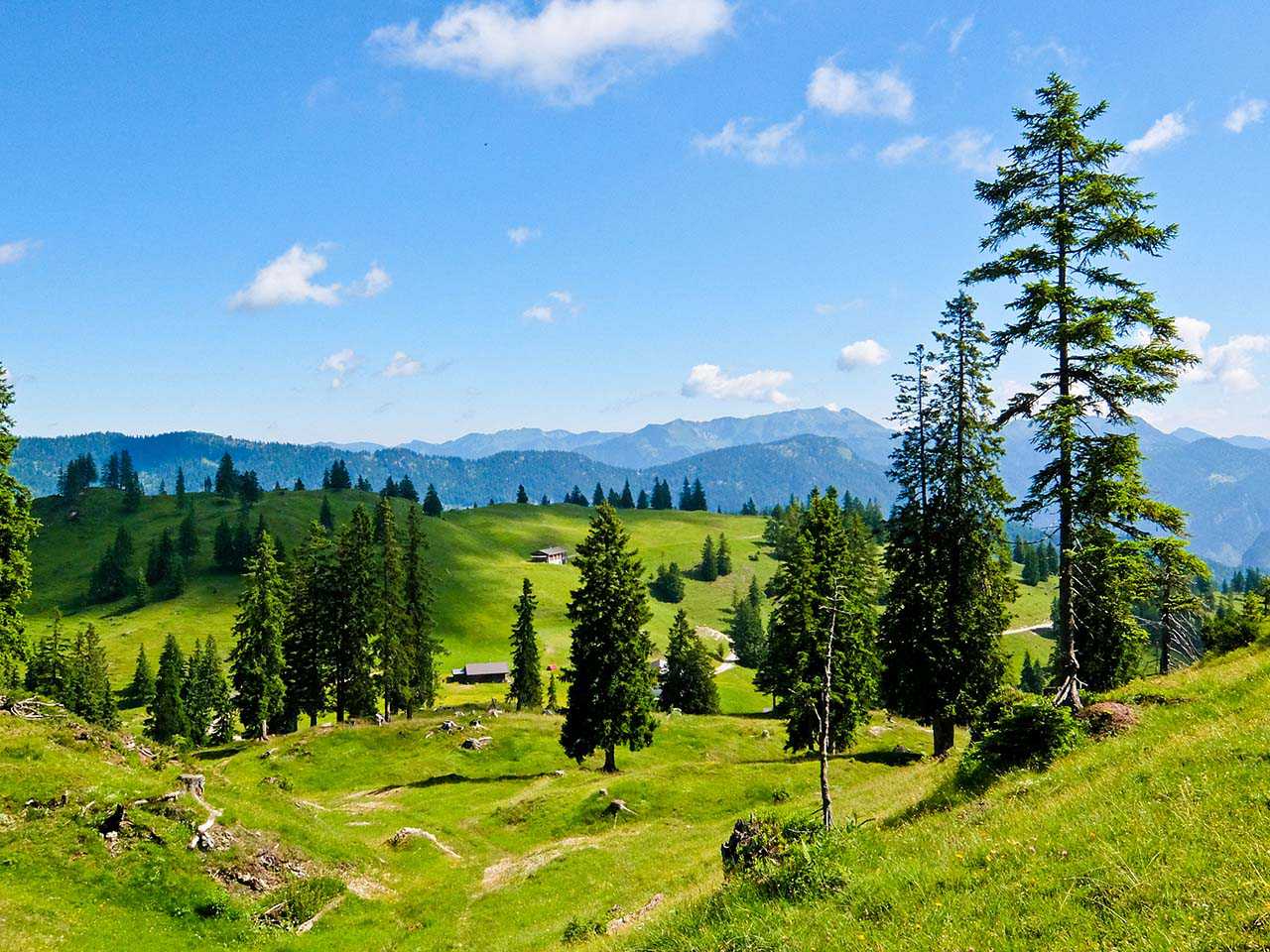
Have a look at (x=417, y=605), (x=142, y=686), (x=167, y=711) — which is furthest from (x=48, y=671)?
(x=142, y=686)

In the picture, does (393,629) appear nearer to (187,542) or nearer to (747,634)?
(747,634)

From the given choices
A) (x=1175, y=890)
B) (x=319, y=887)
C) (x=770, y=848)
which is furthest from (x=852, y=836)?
(x=319, y=887)

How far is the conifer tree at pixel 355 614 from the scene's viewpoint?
61938 millimetres

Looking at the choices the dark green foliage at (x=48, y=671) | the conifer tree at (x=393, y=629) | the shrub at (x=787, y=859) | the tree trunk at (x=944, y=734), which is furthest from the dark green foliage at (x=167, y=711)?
the shrub at (x=787, y=859)

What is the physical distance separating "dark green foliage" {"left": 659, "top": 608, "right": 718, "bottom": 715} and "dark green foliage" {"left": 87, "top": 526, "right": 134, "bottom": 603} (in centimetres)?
14656

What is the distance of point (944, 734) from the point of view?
35906 mm

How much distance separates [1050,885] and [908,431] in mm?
27949

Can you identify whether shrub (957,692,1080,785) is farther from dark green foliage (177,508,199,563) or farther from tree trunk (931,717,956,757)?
dark green foliage (177,508,199,563)

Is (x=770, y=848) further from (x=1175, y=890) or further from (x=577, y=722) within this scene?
(x=577, y=722)

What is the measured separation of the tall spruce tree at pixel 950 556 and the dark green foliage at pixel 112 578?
633ft

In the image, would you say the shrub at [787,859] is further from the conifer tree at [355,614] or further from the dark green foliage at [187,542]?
the dark green foliage at [187,542]

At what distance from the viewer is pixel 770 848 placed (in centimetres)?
1584

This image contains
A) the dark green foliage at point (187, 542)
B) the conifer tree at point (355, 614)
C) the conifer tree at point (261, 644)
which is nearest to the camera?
the conifer tree at point (261, 644)

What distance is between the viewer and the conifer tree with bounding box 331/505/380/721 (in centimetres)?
6194
